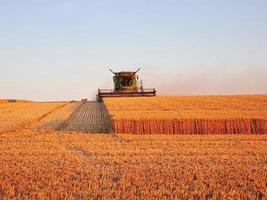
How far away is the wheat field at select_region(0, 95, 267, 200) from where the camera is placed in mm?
8492

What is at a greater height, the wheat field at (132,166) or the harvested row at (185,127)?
the harvested row at (185,127)

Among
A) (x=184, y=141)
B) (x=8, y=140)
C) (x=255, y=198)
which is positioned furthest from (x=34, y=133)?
(x=255, y=198)

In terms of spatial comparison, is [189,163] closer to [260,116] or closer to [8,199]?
[8,199]

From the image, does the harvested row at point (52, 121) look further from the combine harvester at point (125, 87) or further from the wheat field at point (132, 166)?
the combine harvester at point (125, 87)

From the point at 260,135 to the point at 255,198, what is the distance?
1041cm

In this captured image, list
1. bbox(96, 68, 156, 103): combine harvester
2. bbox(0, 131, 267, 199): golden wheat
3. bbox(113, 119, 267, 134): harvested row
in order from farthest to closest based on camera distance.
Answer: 1. bbox(96, 68, 156, 103): combine harvester
2. bbox(113, 119, 267, 134): harvested row
3. bbox(0, 131, 267, 199): golden wheat

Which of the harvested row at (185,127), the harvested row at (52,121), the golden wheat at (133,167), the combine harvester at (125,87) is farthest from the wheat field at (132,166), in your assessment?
the combine harvester at (125,87)

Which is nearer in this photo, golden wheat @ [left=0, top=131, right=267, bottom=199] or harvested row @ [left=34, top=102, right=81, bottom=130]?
golden wheat @ [left=0, top=131, right=267, bottom=199]

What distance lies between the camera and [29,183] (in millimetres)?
9133

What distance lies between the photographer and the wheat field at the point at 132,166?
8492 millimetres

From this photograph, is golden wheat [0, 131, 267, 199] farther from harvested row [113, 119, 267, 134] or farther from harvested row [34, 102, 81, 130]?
harvested row [34, 102, 81, 130]

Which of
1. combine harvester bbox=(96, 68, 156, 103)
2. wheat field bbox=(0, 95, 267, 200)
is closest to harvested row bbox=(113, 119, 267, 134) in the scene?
wheat field bbox=(0, 95, 267, 200)

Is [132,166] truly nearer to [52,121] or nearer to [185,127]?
[185,127]

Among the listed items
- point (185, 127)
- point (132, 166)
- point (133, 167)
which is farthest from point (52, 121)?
point (133, 167)
